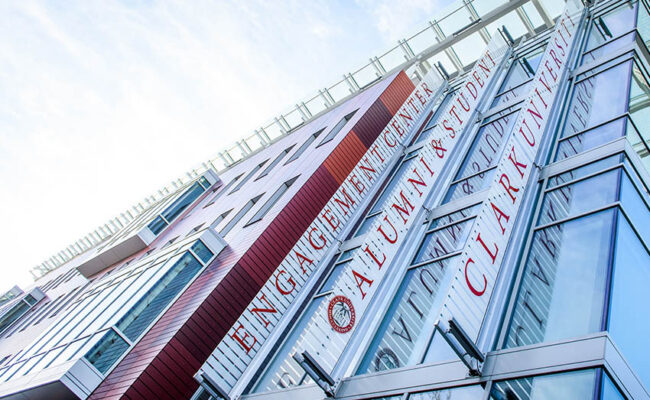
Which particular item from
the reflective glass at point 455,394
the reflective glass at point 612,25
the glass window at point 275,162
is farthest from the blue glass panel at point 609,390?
the glass window at point 275,162

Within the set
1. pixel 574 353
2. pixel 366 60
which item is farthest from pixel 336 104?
pixel 574 353

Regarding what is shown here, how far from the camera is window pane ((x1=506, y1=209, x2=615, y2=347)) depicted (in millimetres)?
6637

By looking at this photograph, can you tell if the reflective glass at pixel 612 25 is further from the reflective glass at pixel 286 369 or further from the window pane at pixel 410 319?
the reflective glass at pixel 286 369

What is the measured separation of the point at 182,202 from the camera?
30750mm

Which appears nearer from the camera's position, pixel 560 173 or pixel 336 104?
pixel 560 173

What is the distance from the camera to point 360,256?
10.6 metres

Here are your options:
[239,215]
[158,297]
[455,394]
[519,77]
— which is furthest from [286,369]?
[519,77]

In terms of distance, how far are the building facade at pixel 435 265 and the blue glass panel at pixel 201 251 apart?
0.16 ft

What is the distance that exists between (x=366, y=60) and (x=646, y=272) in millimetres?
24815

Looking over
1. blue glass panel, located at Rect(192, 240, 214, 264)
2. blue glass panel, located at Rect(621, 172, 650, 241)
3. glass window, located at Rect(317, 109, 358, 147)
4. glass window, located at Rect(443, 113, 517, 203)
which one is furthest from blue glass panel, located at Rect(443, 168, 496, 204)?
glass window, located at Rect(317, 109, 358, 147)

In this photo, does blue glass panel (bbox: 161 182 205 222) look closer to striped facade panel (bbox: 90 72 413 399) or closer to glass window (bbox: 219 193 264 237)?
glass window (bbox: 219 193 264 237)

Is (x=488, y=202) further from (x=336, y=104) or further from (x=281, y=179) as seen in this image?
(x=336, y=104)

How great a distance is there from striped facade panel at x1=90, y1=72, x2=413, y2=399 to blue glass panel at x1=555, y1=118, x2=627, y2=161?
9.53 m

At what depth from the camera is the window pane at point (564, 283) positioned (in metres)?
6.64
